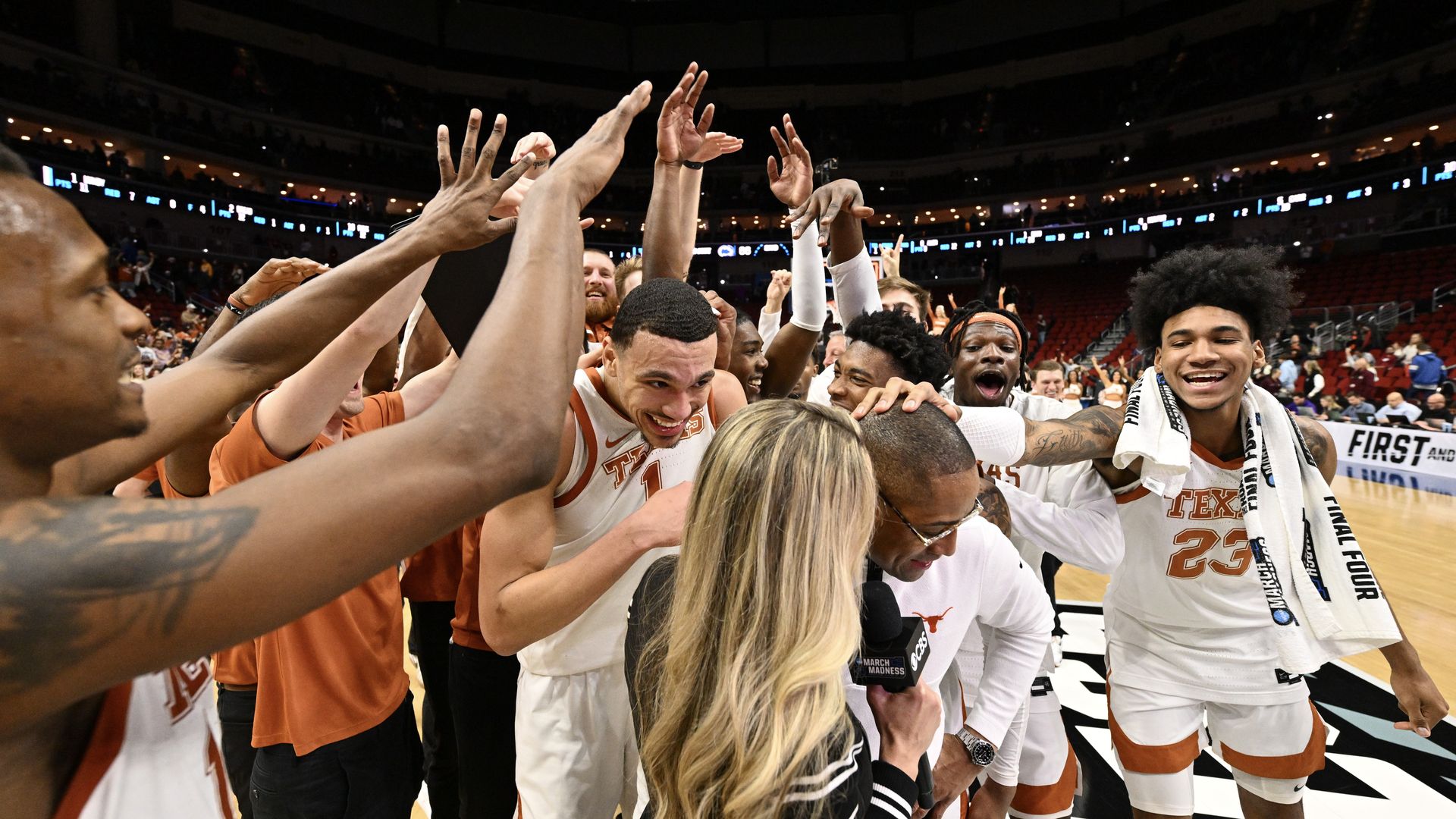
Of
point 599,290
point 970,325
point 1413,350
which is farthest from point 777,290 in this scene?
point 1413,350

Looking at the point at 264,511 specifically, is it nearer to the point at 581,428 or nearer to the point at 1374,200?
the point at 581,428

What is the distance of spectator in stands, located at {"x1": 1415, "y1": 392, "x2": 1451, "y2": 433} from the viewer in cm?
1003

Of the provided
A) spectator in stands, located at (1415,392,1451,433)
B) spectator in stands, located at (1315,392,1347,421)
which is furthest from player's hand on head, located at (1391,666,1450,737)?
spectator in stands, located at (1315,392,1347,421)

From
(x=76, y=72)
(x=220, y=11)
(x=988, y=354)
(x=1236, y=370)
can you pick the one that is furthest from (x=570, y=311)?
(x=220, y=11)

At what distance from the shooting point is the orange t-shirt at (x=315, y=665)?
187 cm

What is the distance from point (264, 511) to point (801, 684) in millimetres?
756

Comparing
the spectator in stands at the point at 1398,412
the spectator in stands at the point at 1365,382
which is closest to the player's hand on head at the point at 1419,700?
the spectator in stands at the point at 1398,412

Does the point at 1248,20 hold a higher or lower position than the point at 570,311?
higher

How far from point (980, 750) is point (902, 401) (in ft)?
3.15

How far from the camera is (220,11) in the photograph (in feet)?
75.4

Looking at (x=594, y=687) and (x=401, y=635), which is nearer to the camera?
(x=594, y=687)

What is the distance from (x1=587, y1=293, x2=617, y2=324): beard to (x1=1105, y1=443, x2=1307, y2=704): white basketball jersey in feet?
7.62

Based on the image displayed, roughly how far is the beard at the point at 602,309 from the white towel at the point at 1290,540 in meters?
2.26

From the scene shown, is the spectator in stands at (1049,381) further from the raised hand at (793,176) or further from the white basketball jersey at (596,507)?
the white basketball jersey at (596,507)
